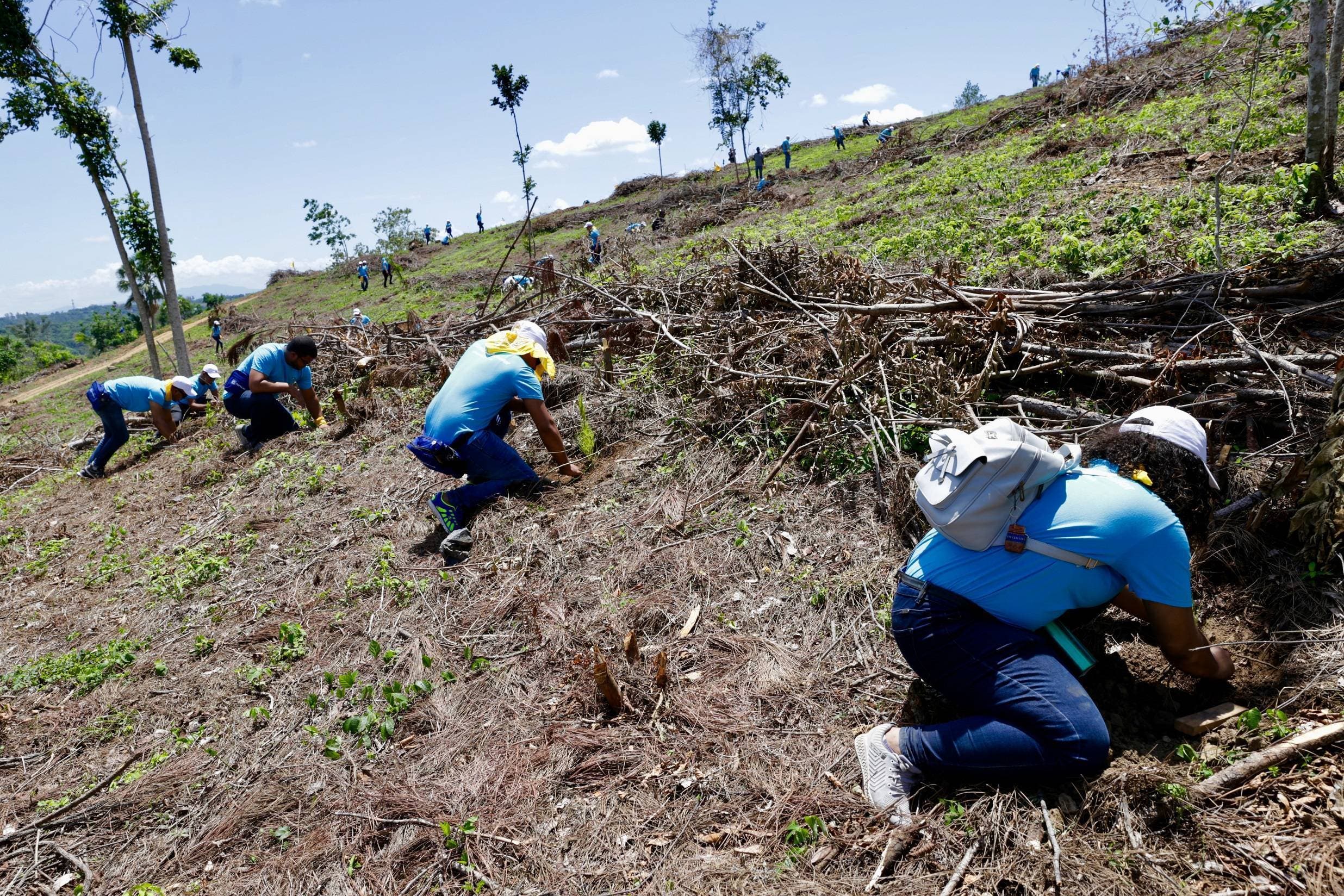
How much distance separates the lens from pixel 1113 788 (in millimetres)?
1947

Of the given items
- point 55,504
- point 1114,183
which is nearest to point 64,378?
point 55,504

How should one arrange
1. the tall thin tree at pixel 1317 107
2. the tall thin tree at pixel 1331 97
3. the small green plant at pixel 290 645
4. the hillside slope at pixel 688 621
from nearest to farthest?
the hillside slope at pixel 688 621, the small green plant at pixel 290 645, the tall thin tree at pixel 1317 107, the tall thin tree at pixel 1331 97

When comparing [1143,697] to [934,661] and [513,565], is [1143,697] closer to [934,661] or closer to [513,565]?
[934,661]

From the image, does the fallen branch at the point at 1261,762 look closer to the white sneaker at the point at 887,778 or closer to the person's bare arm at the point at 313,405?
the white sneaker at the point at 887,778

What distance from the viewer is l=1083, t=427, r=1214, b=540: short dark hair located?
7.45 feet

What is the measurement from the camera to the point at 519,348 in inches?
176

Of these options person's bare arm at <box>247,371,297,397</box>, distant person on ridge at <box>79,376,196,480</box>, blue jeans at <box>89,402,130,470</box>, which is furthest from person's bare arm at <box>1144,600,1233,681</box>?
blue jeans at <box>89,402,130,470</box>

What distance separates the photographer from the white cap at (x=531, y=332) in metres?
4.81

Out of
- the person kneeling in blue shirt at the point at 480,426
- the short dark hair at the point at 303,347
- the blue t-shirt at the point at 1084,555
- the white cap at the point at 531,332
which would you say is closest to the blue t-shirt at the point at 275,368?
the short dark hair at the point at 303,347

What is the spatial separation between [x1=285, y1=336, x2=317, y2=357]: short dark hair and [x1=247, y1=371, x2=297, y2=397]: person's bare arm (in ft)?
1.20

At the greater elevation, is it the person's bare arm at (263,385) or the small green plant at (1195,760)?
the person's bare arm at (263,385)

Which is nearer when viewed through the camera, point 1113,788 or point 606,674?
point 1113,788

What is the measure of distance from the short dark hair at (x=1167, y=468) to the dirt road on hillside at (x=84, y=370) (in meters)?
21.5

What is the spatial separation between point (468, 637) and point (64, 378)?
26505 millimetres
